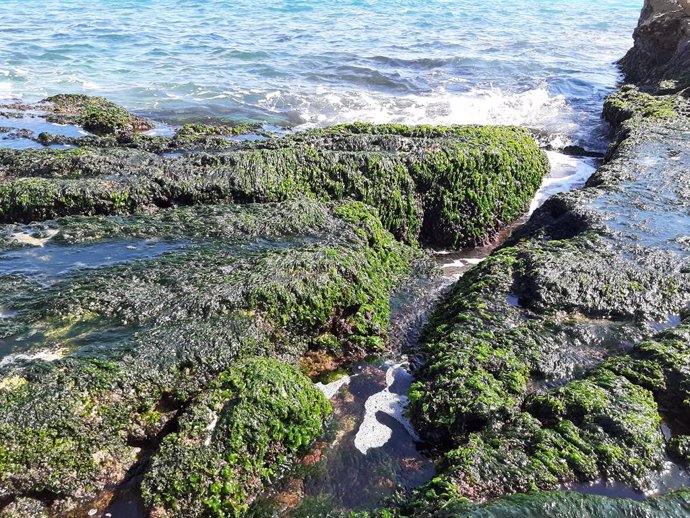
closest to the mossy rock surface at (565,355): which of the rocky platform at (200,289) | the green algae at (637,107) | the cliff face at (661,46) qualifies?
the rocky platform at (200,289)

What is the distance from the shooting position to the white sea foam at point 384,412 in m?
4.18

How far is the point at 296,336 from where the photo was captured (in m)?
4.86

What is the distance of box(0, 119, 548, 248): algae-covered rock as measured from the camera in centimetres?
621

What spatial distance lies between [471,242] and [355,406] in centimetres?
376

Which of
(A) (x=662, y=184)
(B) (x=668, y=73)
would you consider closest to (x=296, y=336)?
(A) (x=662, y=184)

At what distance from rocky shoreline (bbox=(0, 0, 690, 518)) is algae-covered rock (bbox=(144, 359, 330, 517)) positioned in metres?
0.01

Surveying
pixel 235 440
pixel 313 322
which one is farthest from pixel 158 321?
pixel 313 322

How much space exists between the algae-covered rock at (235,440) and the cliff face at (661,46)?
42.1ft

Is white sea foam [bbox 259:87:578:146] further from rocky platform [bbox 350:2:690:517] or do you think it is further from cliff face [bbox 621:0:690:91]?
rocky platform [bbox 350:2:690:517]

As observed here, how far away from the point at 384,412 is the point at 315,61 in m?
16.1

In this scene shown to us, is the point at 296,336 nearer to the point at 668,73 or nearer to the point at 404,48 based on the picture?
the point at 668,73

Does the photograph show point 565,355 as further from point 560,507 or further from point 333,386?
point 333,386

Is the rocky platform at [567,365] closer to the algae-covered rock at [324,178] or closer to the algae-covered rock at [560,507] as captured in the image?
the algae-covered rock at [560,507]

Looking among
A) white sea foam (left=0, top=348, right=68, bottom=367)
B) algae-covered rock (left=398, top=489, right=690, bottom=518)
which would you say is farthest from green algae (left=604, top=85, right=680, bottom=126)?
white sea foam (left=0, top=348, right=68, bottom=367)
